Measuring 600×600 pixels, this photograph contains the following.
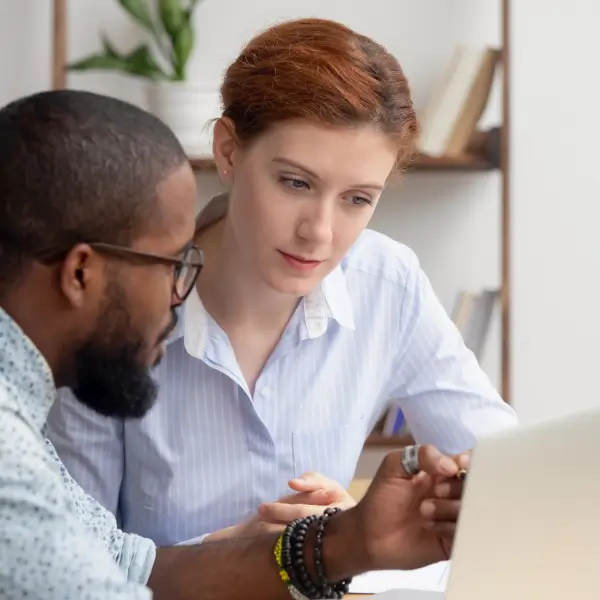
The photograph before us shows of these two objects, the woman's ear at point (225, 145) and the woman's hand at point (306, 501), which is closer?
the woman's hand at point (306, 501)

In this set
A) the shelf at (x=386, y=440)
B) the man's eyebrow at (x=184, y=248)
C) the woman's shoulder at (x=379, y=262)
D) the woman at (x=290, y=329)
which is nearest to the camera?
the man's eyebrow at (x=184, y=248)

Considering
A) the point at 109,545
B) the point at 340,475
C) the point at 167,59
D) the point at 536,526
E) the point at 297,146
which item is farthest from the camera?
the point at 167,59

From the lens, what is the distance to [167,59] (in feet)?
8.48

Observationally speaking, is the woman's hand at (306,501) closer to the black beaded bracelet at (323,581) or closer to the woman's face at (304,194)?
the black beaded bracelet at (323,581)

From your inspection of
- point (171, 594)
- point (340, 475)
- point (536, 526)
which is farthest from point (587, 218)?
point (536, 526)

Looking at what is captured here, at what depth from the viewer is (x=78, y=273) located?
899 millimetres

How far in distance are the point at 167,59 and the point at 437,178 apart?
74cm

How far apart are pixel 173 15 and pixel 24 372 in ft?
5.68

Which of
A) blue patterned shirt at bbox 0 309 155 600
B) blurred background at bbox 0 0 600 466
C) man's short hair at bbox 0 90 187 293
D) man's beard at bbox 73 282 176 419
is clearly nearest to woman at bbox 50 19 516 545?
man's beard at bbox 73 282 176 419

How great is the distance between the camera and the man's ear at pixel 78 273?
2.92ft

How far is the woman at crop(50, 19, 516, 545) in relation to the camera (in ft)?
4.45

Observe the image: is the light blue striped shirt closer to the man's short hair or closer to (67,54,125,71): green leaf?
the man's short hair

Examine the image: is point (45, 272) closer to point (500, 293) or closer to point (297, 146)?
point (297, 146)

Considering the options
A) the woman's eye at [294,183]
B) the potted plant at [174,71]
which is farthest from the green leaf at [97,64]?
the woman's eye at [294,183]
